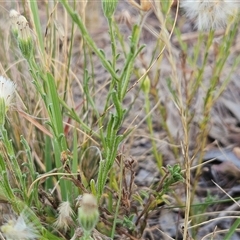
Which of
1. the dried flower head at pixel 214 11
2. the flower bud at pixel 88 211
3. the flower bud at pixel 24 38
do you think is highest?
the flower bud at pixel 24 38

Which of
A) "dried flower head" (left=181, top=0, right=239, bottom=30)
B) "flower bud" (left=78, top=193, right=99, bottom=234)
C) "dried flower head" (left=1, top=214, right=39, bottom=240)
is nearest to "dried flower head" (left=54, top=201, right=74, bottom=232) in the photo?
"dried flower head" (left=1, top=214, right=39, bottom=240)

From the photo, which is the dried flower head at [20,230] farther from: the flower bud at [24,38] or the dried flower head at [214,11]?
the dried flower head at [214,11]

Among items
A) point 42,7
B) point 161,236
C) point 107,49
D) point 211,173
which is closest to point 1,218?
point 161,236

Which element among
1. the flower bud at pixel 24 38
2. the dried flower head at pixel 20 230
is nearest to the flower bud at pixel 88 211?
the dried flower head at pixel 20 230

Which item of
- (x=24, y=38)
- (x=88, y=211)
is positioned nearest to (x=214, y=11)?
(x=24, y=38)

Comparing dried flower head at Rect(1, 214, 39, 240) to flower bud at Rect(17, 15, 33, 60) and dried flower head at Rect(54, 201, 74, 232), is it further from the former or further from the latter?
flower bud at Rect(17, 15, 33, 60)

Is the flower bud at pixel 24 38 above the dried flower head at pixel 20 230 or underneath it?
above
